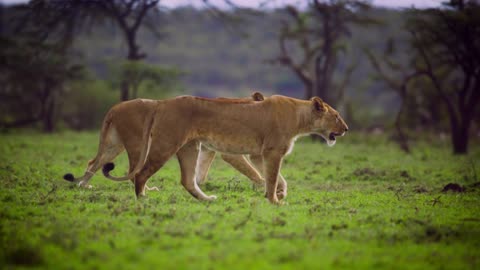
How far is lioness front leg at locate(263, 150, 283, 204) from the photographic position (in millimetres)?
8300

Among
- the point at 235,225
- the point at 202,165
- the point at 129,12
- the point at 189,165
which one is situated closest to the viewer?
the point at 235,225

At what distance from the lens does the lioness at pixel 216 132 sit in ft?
26.1

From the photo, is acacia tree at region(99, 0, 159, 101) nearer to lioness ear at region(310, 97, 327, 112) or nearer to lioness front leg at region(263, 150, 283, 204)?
lioness ear at region(310, 97, 327, 112)

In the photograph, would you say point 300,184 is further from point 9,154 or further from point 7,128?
point 7,128

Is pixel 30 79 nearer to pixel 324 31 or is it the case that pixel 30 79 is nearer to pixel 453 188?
pixel 324 31

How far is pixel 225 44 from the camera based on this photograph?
82.7 metres

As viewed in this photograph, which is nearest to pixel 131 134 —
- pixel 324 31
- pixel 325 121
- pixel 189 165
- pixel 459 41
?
pixel 189 165

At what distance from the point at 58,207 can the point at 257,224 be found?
2520 mm

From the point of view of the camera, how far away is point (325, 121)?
9.17 metres

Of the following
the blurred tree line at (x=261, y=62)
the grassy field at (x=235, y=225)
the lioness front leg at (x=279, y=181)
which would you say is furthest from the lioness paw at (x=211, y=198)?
the blurred tree line at (x=261, y=62)

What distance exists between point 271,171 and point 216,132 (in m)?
0.88

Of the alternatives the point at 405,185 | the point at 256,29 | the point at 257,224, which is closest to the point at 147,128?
the point at 257,224

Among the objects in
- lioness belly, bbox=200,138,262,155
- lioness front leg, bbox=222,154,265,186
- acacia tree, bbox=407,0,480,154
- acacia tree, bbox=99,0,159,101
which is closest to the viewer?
lioness belly, bbox=200,138,262,155

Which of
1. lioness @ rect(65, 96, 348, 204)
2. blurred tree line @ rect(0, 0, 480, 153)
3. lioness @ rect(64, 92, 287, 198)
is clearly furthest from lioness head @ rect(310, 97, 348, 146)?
blurred tree line @ rect(0, 0, 480, 153)
